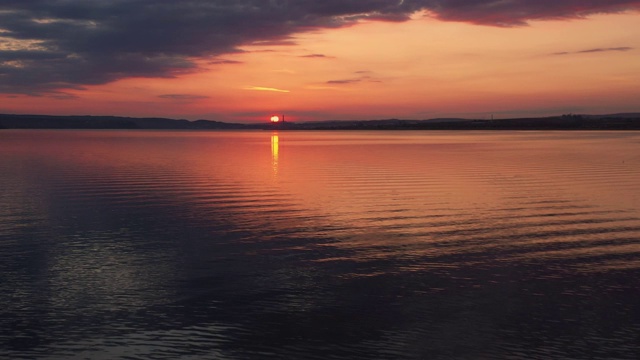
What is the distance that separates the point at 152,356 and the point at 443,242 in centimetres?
1172

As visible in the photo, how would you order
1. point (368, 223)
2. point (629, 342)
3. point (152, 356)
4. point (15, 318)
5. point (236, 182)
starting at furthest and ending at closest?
1. point (236, 182)
2. point (368, 223)
3. point (15, 318)
4. point (629, 342)
5. point (152, 356)

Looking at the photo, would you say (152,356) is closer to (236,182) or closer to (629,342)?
(629,342)

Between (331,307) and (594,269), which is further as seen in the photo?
(594,269)

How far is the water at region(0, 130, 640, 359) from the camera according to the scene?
1183cm

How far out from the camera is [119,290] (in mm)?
14922

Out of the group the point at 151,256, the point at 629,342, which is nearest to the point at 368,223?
the point at 151,256

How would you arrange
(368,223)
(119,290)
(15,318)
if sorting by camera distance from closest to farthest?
(15,318) → (119,290) → (368,223)

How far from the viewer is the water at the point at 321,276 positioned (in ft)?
38.8

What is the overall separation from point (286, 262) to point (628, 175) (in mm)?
32781

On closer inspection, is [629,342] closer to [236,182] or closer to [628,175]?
[236,182]

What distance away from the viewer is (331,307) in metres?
13.9

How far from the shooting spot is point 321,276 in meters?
16.4

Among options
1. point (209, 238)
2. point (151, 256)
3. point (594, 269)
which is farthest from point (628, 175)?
point (151, 256)

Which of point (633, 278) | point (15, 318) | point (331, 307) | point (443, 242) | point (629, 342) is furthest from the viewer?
point (443, 242)
